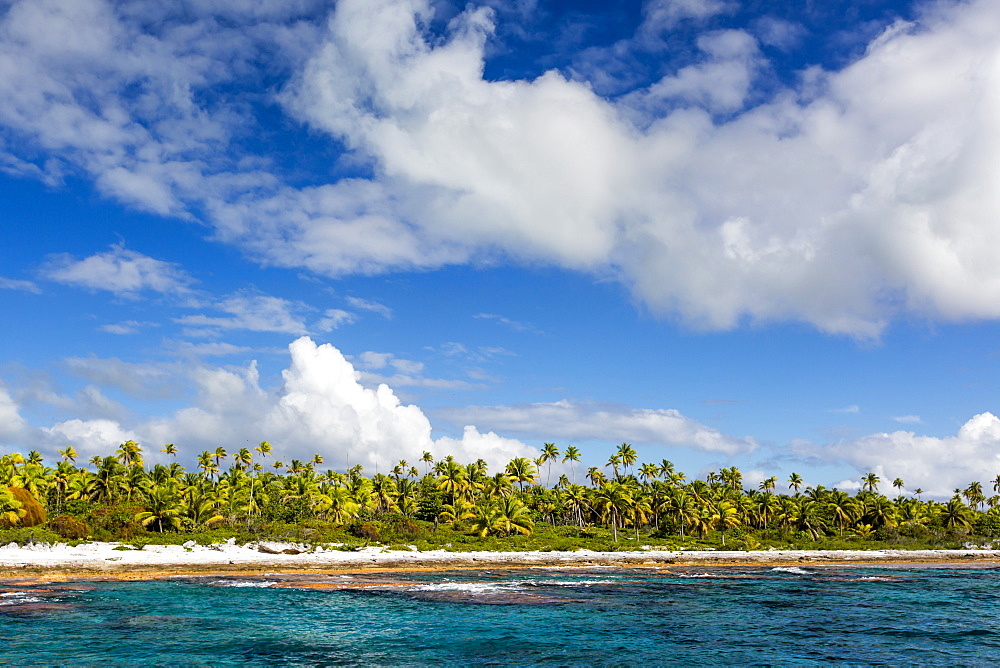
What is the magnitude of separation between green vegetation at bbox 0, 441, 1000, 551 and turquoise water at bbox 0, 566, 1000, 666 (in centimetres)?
2700

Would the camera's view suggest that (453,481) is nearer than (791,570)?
No

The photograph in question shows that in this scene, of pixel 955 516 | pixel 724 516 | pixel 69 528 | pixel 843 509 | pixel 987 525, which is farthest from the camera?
pixel 955 516

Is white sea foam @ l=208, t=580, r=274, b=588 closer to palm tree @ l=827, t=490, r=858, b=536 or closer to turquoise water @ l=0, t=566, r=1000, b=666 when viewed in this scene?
turquoise water @ l=0, t=566, r=1000, b=666

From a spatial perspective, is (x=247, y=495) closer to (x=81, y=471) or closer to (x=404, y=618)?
(x=81, y=471)

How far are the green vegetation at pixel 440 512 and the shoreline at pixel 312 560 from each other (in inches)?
175

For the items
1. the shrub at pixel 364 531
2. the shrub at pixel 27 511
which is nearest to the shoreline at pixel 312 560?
the shrub at pixel 364 531

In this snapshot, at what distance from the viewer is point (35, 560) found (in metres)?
55.7

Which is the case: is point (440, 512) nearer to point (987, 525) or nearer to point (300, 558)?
point (300, 558)

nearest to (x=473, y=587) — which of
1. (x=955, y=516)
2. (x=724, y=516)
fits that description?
(x=724, y=516)

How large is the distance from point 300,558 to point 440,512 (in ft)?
115

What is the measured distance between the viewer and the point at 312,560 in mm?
66688

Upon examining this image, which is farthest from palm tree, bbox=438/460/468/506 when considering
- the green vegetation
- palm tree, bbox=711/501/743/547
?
palm tree, bbox=711/501/743/547

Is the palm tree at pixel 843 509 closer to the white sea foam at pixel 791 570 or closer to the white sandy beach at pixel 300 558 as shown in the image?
the white sandy beach at pixel 300 558

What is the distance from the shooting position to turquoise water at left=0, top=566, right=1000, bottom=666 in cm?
2938
